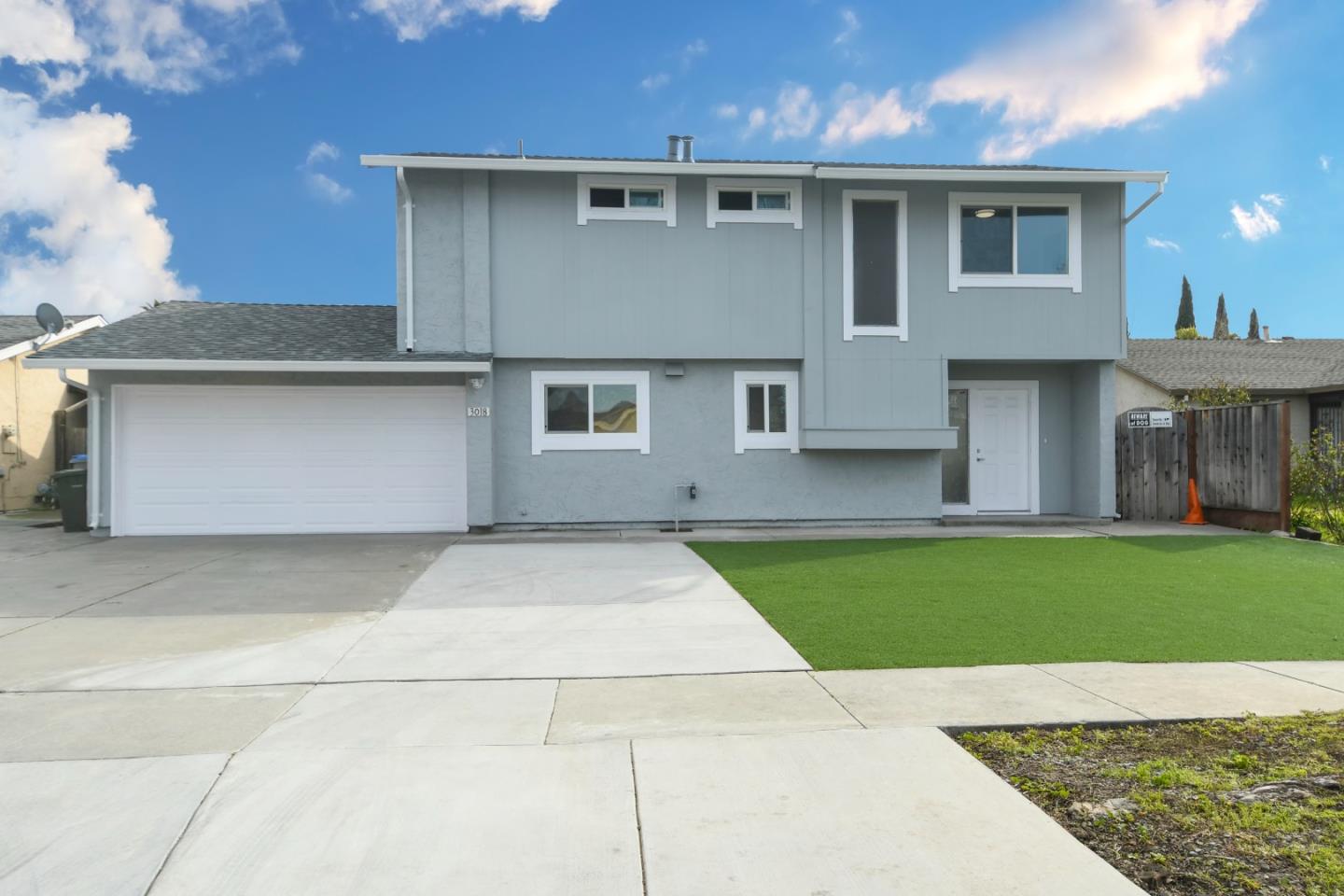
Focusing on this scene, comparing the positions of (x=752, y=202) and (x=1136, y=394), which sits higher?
(x=752, y=202)

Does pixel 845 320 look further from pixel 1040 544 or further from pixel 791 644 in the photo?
pixel 791 644

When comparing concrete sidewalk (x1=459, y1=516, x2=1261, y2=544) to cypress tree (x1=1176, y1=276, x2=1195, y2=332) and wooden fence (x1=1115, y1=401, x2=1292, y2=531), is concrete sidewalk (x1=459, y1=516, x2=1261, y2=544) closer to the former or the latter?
wooden fence (x1=1115, y1=401, x2=1292, y2=531)

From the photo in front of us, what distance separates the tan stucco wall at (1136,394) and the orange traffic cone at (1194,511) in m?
5.42

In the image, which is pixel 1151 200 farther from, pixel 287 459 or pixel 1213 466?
pixel 287 459

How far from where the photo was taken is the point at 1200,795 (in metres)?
3.35

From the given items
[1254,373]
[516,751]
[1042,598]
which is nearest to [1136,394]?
[1254,373]

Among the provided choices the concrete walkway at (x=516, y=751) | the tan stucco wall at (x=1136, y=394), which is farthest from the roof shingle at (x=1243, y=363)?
the concrete walkway at (x=516, y=751)

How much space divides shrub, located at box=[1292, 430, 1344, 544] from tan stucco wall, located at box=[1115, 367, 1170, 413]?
19.3 feet

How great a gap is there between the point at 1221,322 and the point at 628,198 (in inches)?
1884

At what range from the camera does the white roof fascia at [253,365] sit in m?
11.5

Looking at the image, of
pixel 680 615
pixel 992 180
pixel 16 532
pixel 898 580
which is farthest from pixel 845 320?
pixel 16 532

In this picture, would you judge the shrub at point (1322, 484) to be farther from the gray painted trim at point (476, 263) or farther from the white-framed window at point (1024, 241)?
the gray painted trim at point (476, 263)

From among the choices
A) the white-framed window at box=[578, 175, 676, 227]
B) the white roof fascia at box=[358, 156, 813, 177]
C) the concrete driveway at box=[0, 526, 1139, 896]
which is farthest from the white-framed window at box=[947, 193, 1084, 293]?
the concrete driveway at box=[0, 526, 1139, 896]

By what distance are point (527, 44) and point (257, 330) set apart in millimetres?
6897
